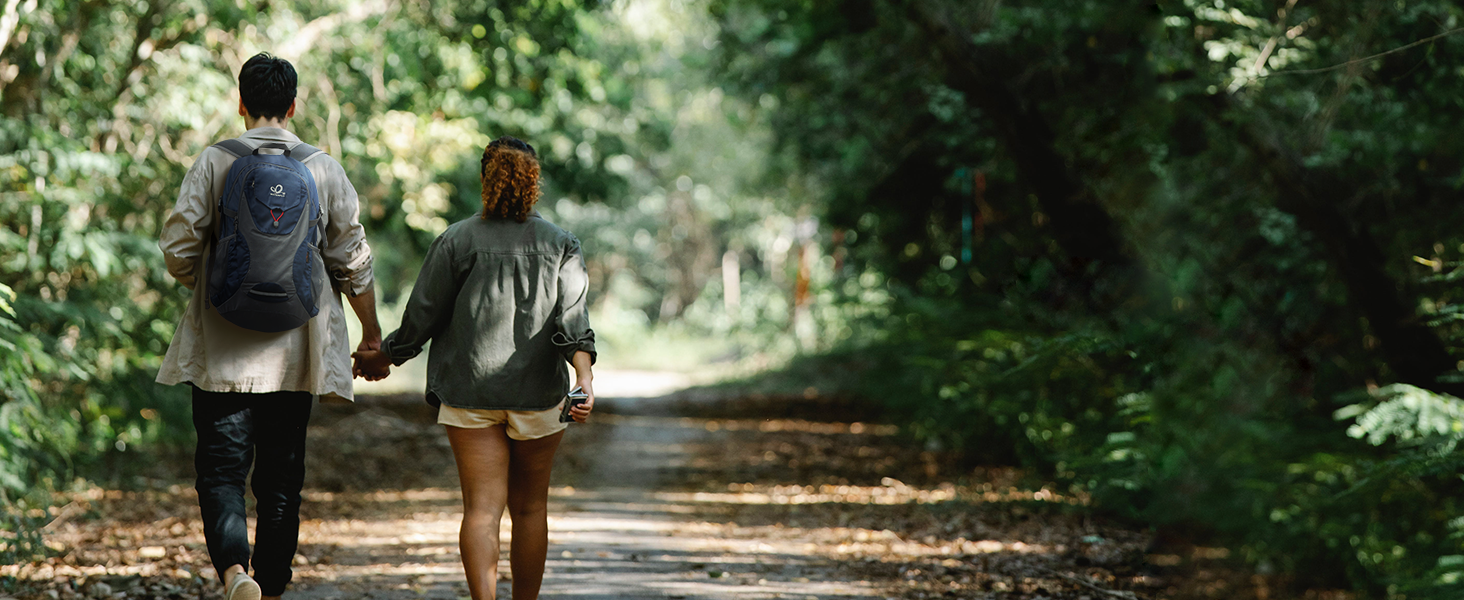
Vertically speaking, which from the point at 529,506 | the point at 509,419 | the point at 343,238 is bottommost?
the point at 529,506

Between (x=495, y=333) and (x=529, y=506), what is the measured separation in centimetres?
71

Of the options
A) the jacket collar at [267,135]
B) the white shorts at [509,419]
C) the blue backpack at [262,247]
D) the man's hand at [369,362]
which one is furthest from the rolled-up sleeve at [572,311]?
the jacket collar at [267,135]

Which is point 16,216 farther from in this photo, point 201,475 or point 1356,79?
point 1356,79

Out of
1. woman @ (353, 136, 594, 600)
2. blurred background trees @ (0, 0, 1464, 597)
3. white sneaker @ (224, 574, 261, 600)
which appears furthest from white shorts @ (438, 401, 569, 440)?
blurred background trees @ (0, 0, 1464, 597)

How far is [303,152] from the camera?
159 inches

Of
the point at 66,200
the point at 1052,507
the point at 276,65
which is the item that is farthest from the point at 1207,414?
the point at 66,200

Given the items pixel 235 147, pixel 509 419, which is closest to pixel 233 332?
pixel 235 147

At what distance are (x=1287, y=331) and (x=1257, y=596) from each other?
2.78 m

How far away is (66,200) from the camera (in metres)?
6.83

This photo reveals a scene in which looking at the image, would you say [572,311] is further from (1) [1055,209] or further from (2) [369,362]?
(1) [1055,209]

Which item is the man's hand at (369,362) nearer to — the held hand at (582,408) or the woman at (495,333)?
the woman at (495,333)

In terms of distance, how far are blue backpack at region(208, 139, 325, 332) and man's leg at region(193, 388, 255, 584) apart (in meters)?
0.34

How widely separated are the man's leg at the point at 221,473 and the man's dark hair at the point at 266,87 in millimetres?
1047

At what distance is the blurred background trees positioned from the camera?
6812 millimetres
